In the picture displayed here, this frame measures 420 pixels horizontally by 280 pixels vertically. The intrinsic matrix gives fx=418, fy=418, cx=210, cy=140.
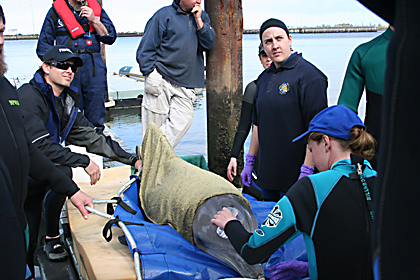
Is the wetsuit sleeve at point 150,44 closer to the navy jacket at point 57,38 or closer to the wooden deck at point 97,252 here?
the navy jacket at point 57,38

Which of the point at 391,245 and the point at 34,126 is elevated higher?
the point at 391,245

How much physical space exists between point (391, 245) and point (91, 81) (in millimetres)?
5387

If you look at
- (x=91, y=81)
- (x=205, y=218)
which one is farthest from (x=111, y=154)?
(x=91, y=81)

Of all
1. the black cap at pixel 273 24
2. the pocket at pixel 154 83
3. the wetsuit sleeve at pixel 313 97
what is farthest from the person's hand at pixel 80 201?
the pocket at pixel 154 83

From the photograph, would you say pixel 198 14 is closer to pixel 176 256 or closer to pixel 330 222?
pixel 176 256

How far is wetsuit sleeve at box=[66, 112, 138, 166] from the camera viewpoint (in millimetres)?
4059

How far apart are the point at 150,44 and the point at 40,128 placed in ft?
6.33

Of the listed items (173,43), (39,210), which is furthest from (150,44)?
(39,210)

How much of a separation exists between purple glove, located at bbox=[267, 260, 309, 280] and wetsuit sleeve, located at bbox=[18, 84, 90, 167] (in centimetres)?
193

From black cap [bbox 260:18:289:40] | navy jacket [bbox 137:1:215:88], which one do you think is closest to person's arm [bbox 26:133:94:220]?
black cap [bbox 260:18:289:40]

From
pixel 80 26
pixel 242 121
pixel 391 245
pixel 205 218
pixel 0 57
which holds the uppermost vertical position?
pixel 80 26

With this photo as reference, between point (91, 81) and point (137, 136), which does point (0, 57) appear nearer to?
point (91, 81)

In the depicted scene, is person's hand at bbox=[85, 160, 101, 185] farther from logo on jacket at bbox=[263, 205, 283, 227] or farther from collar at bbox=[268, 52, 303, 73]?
logo on jacket at bbox=[263, 205, 283, 227]

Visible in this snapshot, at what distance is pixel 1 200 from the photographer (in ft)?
5.06
